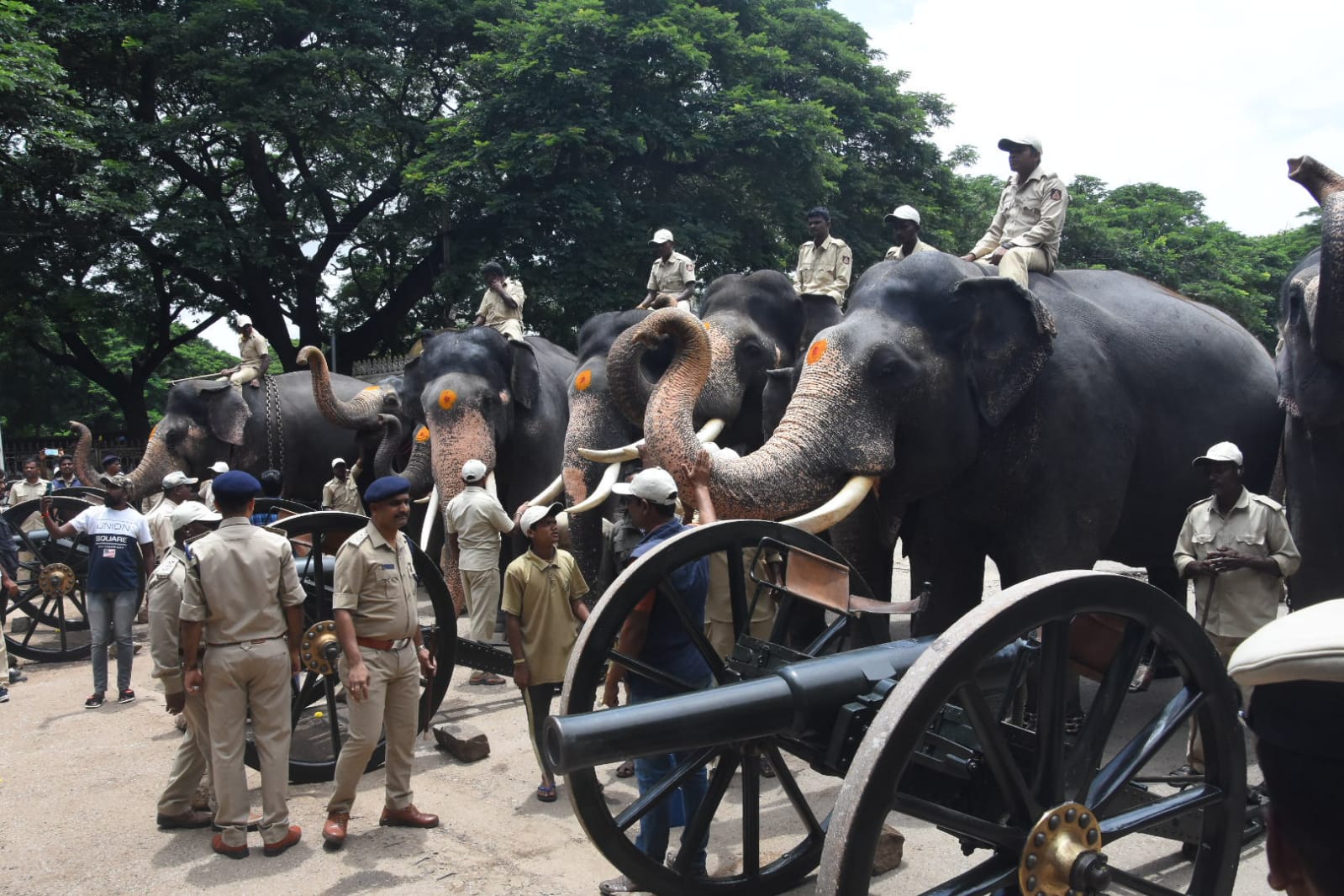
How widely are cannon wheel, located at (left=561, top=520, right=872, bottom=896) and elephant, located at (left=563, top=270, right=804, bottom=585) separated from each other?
3.66 meters

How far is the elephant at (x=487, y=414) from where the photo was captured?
28.3 ft

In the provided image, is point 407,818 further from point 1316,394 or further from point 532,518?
point 1316,394

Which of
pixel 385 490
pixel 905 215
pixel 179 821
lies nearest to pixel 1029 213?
pixel 905 215

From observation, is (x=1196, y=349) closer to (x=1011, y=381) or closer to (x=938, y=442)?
(x=1011, y=381)

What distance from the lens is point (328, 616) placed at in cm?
586

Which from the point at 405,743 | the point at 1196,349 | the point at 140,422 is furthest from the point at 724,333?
the point at 140,422

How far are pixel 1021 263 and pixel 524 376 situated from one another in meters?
5.02

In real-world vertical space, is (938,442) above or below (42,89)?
below

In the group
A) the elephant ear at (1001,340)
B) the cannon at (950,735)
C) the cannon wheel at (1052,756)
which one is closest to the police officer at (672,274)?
the elephant ear at (1001,340)

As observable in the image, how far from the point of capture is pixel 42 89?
58.2 ft

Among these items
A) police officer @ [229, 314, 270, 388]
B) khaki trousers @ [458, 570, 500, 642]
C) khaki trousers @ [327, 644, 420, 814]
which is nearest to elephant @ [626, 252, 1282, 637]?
khaki trousers @ [327, 644, 420, 814]

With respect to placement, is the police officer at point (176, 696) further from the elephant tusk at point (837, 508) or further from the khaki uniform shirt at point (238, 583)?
the elephant tusk at point (837, 508)

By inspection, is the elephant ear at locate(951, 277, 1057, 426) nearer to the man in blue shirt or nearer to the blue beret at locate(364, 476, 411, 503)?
A: the man in blue shirt

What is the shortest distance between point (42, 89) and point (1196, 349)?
1892cm
